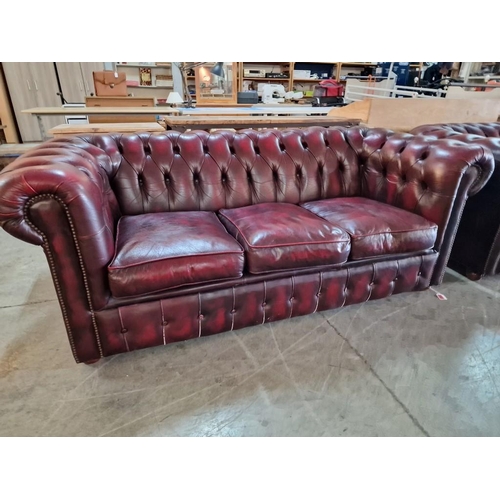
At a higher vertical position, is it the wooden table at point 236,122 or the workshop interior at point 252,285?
the wooden table at point 236,122

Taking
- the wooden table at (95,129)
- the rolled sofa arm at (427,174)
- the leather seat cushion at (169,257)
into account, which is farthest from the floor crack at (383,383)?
the wooden table at (95,129)

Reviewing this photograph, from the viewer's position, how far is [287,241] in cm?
150

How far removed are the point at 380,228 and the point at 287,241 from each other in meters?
0.50

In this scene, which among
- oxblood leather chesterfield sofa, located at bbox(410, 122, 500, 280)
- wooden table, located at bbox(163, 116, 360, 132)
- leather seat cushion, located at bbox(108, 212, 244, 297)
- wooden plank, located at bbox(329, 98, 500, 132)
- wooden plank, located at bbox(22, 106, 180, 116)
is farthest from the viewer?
wooden plank, located at bbox(22, 106, 180, 116)

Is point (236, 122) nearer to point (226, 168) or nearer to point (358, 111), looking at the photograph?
point (358, 111)

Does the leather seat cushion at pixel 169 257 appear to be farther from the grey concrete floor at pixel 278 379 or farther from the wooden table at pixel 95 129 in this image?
the wooden table at pixel 95 129

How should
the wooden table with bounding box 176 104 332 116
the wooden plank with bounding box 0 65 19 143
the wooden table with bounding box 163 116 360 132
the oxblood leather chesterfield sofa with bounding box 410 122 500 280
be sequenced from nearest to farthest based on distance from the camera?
the oxblood leather chesterfield sofa with bounding box 410 122 500 280 < the wooden table with bounding box 163 116 360 132 < the wooden table with bounding box 176 104 332 116 < the wooden plank with bounding box 0 65 19 143

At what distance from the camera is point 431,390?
134 centimetres

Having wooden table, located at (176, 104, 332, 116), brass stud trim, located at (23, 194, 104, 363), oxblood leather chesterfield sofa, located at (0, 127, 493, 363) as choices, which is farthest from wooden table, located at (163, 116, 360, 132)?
brass stud trim, located at (23, 194, 104, 363)

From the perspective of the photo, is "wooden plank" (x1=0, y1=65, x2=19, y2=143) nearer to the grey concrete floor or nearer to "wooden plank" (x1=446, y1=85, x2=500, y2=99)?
the grey concrete floor

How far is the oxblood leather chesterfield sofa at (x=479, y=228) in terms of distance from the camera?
1897mm

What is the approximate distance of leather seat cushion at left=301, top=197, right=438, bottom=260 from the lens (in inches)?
64.4

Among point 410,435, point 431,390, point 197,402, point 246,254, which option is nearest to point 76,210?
point 246,254

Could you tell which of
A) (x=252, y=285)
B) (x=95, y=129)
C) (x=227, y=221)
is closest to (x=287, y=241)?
(x=252, y=285)
